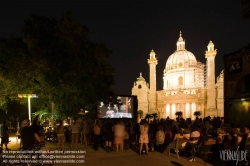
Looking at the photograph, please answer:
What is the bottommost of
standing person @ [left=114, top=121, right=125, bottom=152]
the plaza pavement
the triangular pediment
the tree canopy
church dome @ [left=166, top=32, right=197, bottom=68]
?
the plaza pavement

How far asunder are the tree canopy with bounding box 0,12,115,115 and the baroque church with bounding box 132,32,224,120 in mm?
53026

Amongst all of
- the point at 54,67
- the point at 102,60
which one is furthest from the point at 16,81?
the point at 102,60

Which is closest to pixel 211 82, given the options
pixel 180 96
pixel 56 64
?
pixel 180 96

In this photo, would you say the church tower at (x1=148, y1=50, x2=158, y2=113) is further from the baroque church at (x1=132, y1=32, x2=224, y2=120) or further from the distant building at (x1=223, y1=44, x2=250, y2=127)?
the distant building at (x1=223, y1=44, x2=250, y2=127)

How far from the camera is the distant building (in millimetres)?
19625

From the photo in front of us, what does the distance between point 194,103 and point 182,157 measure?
228 ft

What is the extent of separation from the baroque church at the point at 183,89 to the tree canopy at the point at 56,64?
2088 inches

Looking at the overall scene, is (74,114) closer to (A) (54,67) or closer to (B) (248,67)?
(A) (54,67)

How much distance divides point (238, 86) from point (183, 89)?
67.6 meters

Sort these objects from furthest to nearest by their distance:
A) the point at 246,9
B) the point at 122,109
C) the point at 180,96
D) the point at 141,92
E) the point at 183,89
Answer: the point at 141,92
the point at 183,89
the point at 180,96
the point at 122,109
the point at 246,9

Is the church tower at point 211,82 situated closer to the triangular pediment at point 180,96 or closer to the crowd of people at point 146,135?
the triangular pediment at point 180,96

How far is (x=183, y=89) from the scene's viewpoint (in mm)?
87312

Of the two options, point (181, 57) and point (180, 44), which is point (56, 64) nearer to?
point (181, 57)

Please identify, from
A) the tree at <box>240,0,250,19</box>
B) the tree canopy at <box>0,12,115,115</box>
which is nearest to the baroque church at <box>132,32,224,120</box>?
the tree canopy at <box>0,12,115,115</box>
